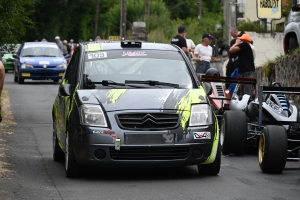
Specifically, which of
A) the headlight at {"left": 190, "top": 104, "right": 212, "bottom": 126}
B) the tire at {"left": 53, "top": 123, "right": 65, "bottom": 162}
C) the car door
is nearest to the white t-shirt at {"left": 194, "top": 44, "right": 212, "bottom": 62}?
the car door

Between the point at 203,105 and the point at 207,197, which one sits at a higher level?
the point at 203,105

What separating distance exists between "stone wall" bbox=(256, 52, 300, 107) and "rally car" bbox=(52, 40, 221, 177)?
636 centimetres

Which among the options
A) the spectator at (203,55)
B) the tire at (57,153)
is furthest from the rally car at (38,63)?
the tire at (57,153)

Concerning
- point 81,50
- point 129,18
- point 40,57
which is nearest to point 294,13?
point 81,50

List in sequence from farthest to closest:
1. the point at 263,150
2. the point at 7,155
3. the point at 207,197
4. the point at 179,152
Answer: the point at 7,155, the point at 263,150, the point at 179,152, the point at 207,197

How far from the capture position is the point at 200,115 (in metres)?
10.4

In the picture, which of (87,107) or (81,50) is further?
(81,50)

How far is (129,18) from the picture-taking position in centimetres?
6378

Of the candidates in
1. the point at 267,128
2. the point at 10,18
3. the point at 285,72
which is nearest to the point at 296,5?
the point at 285,72

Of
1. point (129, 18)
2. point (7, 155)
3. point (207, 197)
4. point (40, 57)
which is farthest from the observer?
point (129, 18)

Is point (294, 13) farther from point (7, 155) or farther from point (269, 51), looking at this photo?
point (269, 51)

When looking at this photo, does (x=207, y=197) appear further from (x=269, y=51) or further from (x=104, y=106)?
(x=269, y=51)

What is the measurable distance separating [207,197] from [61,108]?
3088 millimetres

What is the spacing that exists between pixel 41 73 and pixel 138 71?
20.8 m
